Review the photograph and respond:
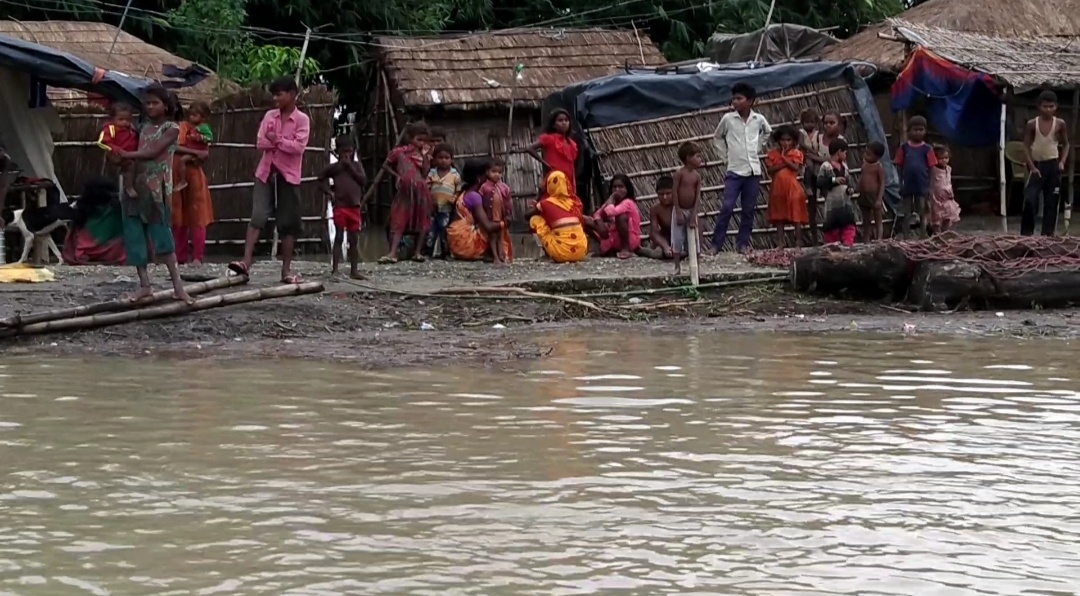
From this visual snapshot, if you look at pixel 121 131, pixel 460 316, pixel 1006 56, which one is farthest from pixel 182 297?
pixel 1006 56

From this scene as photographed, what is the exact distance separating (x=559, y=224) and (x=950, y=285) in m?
3.43

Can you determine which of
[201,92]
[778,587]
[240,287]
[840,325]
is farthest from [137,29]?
[778,587]

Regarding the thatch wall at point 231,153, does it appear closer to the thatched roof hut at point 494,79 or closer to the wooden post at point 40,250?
the wooden post at point 40,250

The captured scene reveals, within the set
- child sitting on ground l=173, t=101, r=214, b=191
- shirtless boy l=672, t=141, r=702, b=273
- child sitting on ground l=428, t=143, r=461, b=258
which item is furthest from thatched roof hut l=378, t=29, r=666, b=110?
shirtless boy l=672, t=141, r=702, b=273

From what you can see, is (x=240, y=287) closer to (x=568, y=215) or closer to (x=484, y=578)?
(x=568, y=215)

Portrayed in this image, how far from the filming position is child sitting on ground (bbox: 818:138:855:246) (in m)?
13.1

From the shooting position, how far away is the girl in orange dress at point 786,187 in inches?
535

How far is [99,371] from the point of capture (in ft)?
25.3

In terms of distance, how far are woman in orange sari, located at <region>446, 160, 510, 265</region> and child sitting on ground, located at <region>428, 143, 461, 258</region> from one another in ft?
0.27

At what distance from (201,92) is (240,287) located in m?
7.29

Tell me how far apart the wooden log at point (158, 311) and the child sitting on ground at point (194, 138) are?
3.08m

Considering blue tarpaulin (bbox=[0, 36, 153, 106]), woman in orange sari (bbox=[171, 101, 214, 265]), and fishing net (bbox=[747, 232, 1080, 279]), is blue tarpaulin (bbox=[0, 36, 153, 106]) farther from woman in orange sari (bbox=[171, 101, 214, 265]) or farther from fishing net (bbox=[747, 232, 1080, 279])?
fishing net (bbox=[747, 232, 1080, 279])

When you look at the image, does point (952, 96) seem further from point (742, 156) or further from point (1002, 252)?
point (1002, 252)

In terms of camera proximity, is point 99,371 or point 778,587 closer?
point 778,587
